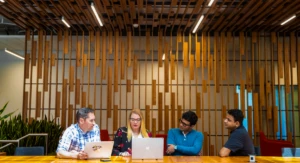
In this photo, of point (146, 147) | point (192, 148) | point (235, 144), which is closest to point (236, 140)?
point (235, 144)

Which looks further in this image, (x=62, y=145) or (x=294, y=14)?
(x=294, y=14)

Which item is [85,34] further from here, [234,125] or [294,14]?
[234,125]

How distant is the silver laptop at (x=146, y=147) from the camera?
3.57 m

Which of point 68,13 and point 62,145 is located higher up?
point 68,13

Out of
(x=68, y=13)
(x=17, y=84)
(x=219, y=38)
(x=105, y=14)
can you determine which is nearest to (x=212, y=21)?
(x=219, y=38)

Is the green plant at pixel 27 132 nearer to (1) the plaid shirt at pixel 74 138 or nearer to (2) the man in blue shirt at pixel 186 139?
(1) the plaid shirt at pixel 74 138

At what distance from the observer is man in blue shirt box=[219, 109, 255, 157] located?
404cm

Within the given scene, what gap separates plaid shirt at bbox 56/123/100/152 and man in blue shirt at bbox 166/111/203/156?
964 mm

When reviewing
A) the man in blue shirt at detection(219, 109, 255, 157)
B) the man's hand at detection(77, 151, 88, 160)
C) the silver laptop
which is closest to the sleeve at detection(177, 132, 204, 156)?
the man in blue shirt at detection(219, 109, 255, 157)

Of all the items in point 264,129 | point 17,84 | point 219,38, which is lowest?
point 264,129

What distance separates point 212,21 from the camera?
7770 mm

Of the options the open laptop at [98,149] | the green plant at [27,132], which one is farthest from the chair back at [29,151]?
the green plant at [27,132]

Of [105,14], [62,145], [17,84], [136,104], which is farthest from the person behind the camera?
[17,84]

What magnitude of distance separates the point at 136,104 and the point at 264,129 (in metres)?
3.53
